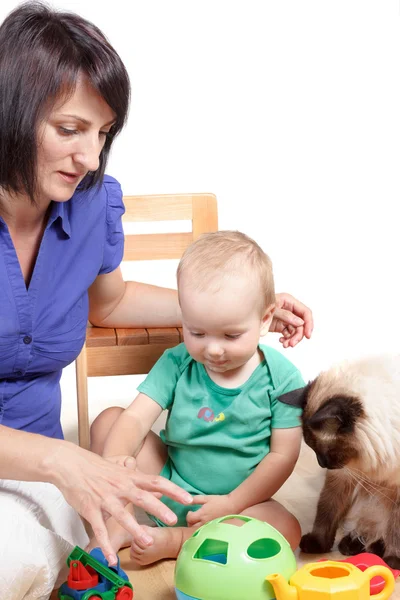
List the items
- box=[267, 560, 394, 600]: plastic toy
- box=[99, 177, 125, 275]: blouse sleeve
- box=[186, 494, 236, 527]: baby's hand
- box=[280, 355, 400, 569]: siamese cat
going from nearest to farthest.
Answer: box=[267, 560, 394, 600]: plastic toy → box=[280, 355, 400, 569]: siamese cat → box=[186, 494, 236, 527]: baby's hand → box=[99, 177, 125, 275]: blouse sleeve

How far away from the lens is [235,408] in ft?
6.51

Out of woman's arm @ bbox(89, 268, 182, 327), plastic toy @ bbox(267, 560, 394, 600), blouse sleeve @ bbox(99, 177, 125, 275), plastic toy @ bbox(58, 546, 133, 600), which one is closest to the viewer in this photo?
plastic toy @ bbox(267, 560, 394, 600)

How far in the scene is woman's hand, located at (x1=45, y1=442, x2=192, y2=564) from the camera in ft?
4.76

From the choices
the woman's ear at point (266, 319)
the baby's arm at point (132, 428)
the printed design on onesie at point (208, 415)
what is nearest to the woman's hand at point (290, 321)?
A: the woman's ear at point (266, 319)

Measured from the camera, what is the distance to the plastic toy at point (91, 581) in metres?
1.70

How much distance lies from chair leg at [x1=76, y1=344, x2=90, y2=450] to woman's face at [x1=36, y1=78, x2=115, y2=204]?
26.9 inches

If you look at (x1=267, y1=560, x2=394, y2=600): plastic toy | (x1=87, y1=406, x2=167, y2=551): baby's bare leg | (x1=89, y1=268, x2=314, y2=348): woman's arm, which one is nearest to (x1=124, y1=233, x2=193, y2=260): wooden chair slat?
(x1=89, y1=268, x2=314, y2=348): woman's arm

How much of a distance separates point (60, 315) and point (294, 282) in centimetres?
167

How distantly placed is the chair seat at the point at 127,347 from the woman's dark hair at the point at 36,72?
63 cm

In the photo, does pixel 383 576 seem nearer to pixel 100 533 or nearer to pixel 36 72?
pixel 100 533

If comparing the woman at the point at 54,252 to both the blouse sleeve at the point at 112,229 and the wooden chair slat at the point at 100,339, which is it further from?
the wooden chair slat at the point at 100,339

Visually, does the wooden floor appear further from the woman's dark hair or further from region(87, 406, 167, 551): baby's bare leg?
the woman's dark hair

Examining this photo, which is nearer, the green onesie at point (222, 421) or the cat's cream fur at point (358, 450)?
the cat's cream fur at point (358, 450)

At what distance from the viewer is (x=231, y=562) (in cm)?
161
